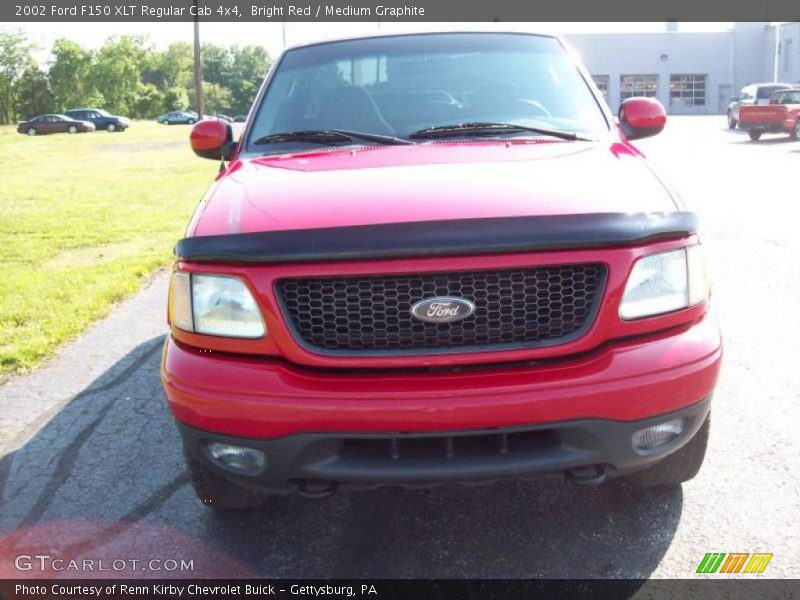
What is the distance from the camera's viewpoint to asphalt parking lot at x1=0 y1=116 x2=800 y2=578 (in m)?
2.67

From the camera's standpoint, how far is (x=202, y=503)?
2982 mm

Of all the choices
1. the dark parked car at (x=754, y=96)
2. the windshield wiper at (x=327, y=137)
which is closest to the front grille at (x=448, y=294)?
the windshield wiper at (x=327, y=137)

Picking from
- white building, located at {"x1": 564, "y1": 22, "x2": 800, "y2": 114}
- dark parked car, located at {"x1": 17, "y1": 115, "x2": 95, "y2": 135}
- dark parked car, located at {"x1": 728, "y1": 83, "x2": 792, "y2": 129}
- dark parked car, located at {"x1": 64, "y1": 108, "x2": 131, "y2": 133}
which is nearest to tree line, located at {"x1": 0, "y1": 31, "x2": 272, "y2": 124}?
dark parked car, located at {"x1": 64, "y1": 108, "x2": 131, "y2": 133}

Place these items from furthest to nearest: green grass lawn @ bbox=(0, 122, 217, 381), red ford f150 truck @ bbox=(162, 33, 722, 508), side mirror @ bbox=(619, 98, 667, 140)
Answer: green grass lawn @ bbox=(0, 122, 217, 381) → side mirror @ bbox=(619, 98, 667, 140) → red ford f150 truck @ bbox=(162, 33, 722, 508)

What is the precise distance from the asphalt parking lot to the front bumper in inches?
17.7

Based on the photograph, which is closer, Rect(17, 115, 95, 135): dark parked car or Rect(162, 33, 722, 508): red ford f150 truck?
Rect(162, 33, 722, 508): red ford f150 truck

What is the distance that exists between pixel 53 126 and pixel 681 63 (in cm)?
4940

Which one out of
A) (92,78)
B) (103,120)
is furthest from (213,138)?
(92,78)

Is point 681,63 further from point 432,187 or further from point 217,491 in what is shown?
point 217,491

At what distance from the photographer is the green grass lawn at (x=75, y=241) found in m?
5.82

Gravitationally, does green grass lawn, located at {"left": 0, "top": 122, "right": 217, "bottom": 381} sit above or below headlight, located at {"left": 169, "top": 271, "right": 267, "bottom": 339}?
below

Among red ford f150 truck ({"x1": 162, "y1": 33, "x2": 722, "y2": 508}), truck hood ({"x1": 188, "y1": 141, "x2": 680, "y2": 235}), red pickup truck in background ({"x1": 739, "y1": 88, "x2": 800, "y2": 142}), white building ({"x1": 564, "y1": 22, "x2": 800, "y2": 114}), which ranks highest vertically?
white building ({"x1": 564, "y1": 22, "x2": 800, "y2": 114})

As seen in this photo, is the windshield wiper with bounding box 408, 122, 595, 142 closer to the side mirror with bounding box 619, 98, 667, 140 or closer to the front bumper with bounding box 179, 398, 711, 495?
the side mirror with bounding box 619, 98, 667, 140

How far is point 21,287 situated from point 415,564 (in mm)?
5576
